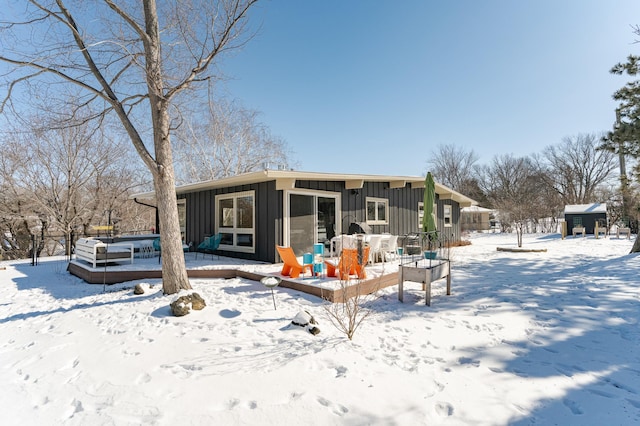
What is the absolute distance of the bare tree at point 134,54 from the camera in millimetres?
4930

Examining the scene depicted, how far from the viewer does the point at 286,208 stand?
757 centimetres

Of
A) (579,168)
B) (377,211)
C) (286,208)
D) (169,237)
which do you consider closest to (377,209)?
(377,211)

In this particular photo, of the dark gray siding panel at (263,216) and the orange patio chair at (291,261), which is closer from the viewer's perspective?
the orange patio chair at (291,261)

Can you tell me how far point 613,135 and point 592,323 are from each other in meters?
6.84

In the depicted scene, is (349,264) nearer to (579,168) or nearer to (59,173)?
(59,173)

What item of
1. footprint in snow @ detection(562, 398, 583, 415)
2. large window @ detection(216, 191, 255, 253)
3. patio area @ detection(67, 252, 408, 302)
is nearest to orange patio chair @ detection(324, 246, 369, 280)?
patio area @ detection(67, 252, 408, 302)

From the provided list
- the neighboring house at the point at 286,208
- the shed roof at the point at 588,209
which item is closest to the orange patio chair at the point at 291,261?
the neighboring house at the point at 286,208

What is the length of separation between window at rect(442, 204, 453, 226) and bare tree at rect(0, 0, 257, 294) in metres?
11.8

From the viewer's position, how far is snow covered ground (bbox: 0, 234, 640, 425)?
7.39ft

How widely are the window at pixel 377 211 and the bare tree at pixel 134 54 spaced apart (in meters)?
6.24

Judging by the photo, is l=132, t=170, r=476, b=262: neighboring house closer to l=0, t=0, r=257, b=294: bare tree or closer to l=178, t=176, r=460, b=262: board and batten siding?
l=178, t=176, r=460, b=262: board and batten siding

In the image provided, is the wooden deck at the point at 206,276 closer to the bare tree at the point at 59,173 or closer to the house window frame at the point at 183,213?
the house window frame at the point at 183,213

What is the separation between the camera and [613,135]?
799 centimetres

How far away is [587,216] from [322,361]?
22987 mm
